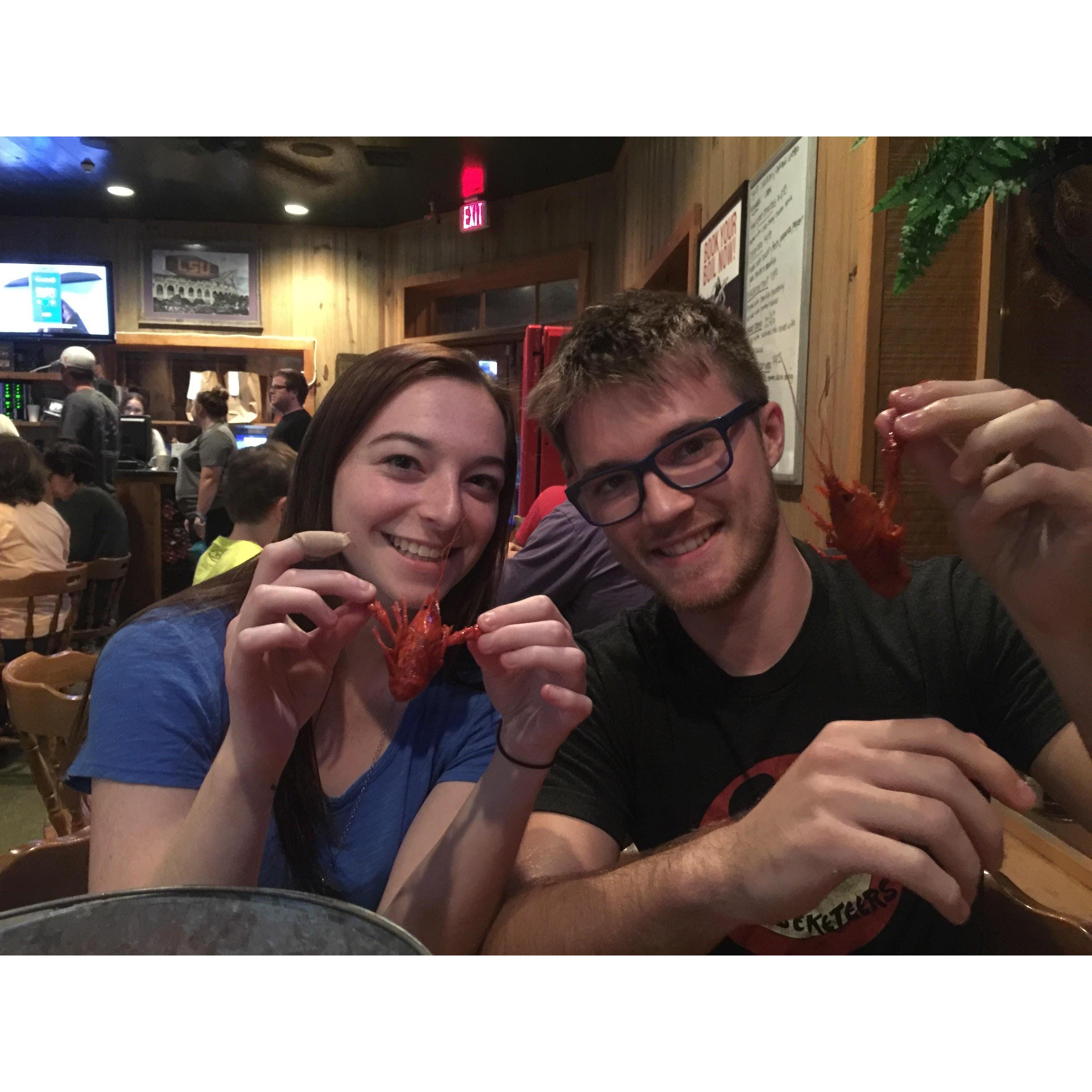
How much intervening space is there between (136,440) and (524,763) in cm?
138

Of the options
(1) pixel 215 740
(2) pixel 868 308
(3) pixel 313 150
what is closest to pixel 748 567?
(2) pixel 868 308

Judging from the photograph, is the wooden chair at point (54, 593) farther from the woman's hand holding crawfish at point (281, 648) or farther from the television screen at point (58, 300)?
the woman's hand holding crawfish at point (281, 648)

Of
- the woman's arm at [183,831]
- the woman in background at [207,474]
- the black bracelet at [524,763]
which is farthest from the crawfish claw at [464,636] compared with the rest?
the woman in background at [207,474]

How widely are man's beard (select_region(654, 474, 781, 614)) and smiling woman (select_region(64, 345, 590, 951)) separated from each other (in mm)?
216

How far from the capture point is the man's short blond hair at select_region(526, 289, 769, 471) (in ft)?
2.33

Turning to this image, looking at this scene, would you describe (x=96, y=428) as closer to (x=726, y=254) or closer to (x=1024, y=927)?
(x=726, y=254)

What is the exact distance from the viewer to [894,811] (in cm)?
49

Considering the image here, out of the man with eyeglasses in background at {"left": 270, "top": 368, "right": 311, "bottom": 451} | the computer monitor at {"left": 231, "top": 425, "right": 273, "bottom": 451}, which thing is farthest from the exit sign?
the computer monitor at {"left": 231, "top": 425, "right": 273, "bottom": 451}

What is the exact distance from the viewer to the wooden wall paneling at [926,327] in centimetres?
61

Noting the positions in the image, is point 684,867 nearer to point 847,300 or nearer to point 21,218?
point 847,300

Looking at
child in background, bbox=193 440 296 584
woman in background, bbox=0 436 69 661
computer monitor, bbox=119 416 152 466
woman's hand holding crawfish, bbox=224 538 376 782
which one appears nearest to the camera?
woman's hand holding crawfish, bbox=224 538 376 782

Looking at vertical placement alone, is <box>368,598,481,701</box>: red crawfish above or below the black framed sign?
below

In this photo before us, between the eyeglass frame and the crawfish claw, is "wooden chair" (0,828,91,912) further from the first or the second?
the eyeglass frame

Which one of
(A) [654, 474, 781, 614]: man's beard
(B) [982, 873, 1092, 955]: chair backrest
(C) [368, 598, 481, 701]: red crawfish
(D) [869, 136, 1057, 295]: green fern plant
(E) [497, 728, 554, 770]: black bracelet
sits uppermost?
(D) [869, 136, 1057, 295]: green fern plant
